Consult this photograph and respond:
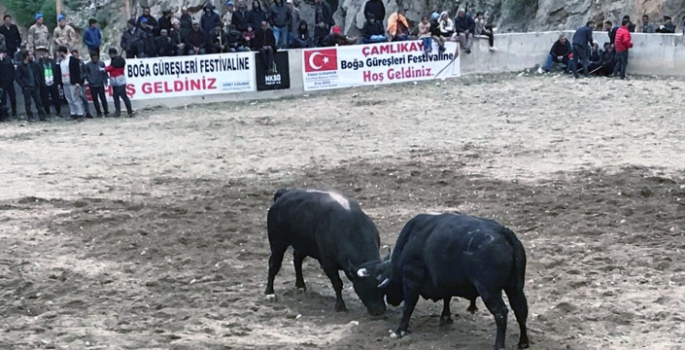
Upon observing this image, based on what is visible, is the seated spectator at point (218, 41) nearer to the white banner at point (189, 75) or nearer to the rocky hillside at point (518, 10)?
the white banner at point (189, 75)

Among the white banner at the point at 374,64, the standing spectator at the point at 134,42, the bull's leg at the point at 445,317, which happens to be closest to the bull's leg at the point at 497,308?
the bull's leg at the point at 445,317

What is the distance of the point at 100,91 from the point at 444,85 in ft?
32.8

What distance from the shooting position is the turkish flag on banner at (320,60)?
2959 centimetres

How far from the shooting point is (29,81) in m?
→ 25.7

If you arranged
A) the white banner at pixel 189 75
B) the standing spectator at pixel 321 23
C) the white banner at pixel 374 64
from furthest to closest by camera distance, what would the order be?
the standing spectator at pixel 321 23 → the white banner at pixel 374 64 → the white banner at pixel 189 75

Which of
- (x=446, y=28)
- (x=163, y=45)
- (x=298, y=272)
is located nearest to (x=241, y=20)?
(x=163, y=45)

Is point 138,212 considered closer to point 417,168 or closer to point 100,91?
point 417,168

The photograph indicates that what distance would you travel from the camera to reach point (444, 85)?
2962 cm

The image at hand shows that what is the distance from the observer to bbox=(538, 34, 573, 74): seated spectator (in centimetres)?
3133

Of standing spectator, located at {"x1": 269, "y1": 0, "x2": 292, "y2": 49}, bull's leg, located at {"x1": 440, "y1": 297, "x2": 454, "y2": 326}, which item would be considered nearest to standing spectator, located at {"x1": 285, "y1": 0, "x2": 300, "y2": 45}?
standing spectator, located at {"x1": 269, "y1": 0, "x2": 292, "y2": 49}

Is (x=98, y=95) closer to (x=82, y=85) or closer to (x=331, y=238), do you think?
(x=82, y=85)

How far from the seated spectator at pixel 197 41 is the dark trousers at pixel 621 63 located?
40.5 ft

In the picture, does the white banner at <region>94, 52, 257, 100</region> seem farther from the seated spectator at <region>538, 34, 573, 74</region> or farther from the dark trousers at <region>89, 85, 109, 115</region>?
the seated spectator at <region>538, 34, 573, 74</region>

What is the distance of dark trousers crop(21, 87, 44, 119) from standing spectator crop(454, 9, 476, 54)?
13.1m
